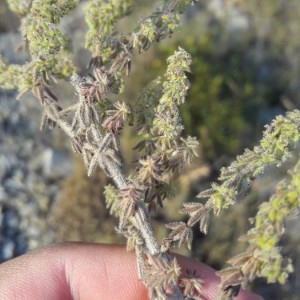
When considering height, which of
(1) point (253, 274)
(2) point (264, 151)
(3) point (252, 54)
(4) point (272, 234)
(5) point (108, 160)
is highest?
(3) point (252, 54)

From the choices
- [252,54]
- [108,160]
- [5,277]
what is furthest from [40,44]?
[252,54]

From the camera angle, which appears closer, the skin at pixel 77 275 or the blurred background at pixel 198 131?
the skin at pixel 77 275

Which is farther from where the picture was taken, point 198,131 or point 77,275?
point 198,131

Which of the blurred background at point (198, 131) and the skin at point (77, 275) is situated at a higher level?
the blurred background at point (198, 131)

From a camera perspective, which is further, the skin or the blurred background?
the blurred background

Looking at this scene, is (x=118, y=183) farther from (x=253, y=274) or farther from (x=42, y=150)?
(x=42, y=150)
